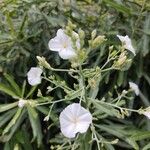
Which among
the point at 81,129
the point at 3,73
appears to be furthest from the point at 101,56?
the point at 81,129

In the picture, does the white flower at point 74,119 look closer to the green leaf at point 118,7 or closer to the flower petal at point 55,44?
the flower petal at point 55,44

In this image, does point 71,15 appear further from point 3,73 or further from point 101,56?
point 3,73

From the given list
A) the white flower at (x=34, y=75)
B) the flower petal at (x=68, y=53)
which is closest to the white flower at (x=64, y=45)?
the flower petal at (x=68, y=53)

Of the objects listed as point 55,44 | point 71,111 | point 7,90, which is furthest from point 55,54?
point 71,111

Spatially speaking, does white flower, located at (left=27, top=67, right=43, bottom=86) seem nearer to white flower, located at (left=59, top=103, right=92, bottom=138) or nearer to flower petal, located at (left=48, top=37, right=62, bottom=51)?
flower petal, located at (left=48, top=37, right=62, bottom=51)

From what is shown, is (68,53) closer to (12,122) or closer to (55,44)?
(55,44)

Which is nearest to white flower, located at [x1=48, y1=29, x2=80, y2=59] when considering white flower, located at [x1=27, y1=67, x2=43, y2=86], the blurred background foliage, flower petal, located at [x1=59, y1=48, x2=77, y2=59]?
flower petal, located at [x1=59, y1=48, x2=77, y2=59]
